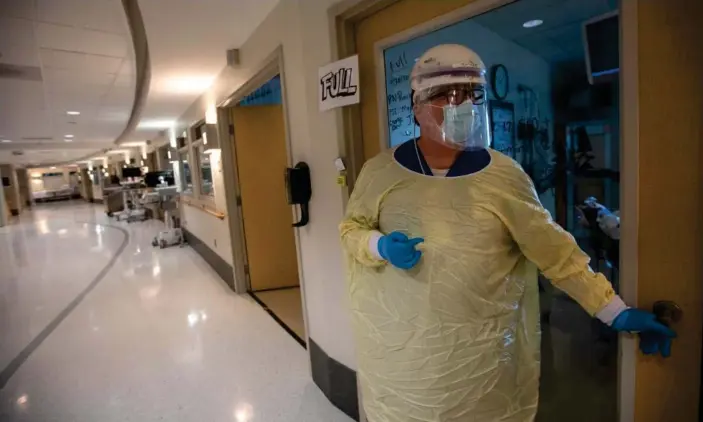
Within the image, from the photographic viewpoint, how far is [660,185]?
3.25ft

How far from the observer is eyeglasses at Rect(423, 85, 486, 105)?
104 cm

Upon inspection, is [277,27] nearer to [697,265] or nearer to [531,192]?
[531,192]

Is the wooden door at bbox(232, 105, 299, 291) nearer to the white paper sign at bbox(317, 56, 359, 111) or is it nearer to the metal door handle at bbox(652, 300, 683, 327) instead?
the white paper sign at bbox(317, 56, 359, 111)

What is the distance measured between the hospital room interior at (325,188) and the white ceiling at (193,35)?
0.02 metres

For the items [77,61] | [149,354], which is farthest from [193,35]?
[149,354]

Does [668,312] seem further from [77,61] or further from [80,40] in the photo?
[77,61]

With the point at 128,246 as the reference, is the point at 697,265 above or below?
above

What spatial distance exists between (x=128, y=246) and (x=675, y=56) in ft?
26.5

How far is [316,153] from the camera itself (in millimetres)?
2006

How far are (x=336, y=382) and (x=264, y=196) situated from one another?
2.54 meters

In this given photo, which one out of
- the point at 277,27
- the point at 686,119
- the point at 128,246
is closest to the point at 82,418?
the point at 277,27

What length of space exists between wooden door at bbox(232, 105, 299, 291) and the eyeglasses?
3.23 metres

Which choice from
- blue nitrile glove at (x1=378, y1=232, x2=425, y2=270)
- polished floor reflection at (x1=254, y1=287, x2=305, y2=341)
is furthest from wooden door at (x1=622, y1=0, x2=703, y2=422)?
polished floor reflection at (x1=254, y1=287, x2=305, y2=341)

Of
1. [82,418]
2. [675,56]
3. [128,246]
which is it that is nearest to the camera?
[675,56]
